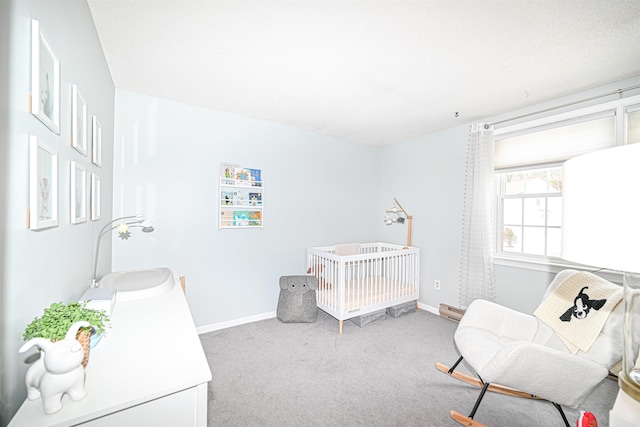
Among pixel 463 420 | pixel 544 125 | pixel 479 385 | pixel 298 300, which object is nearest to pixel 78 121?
pixel 298 300

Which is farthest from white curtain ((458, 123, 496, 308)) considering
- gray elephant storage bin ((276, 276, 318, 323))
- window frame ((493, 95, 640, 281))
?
gray elephant storage bin ((276, 276, 318, 323))

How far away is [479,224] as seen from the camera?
2742 mm

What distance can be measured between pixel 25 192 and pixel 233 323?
7.88 ft

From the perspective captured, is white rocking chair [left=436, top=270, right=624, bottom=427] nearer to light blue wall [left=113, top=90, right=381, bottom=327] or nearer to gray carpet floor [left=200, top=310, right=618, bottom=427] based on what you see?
gray carpet floor [left=200, top=310, right=618, bottom=427]

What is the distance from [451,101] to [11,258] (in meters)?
2.93

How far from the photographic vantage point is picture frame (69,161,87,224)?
1.15 meters

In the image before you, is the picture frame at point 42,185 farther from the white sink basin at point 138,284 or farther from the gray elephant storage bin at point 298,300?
the gray elephant storage bin at point 298,300

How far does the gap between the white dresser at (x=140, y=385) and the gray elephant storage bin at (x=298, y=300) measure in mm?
1862

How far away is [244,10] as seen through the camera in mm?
1381

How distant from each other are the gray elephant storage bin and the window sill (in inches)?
78.7

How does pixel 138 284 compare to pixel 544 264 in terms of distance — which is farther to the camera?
pixel 544 264

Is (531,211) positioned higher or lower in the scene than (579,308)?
higher

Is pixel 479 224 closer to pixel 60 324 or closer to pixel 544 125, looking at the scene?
pixel 544 125

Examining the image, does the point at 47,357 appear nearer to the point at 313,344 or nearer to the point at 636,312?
the point at 636,312
